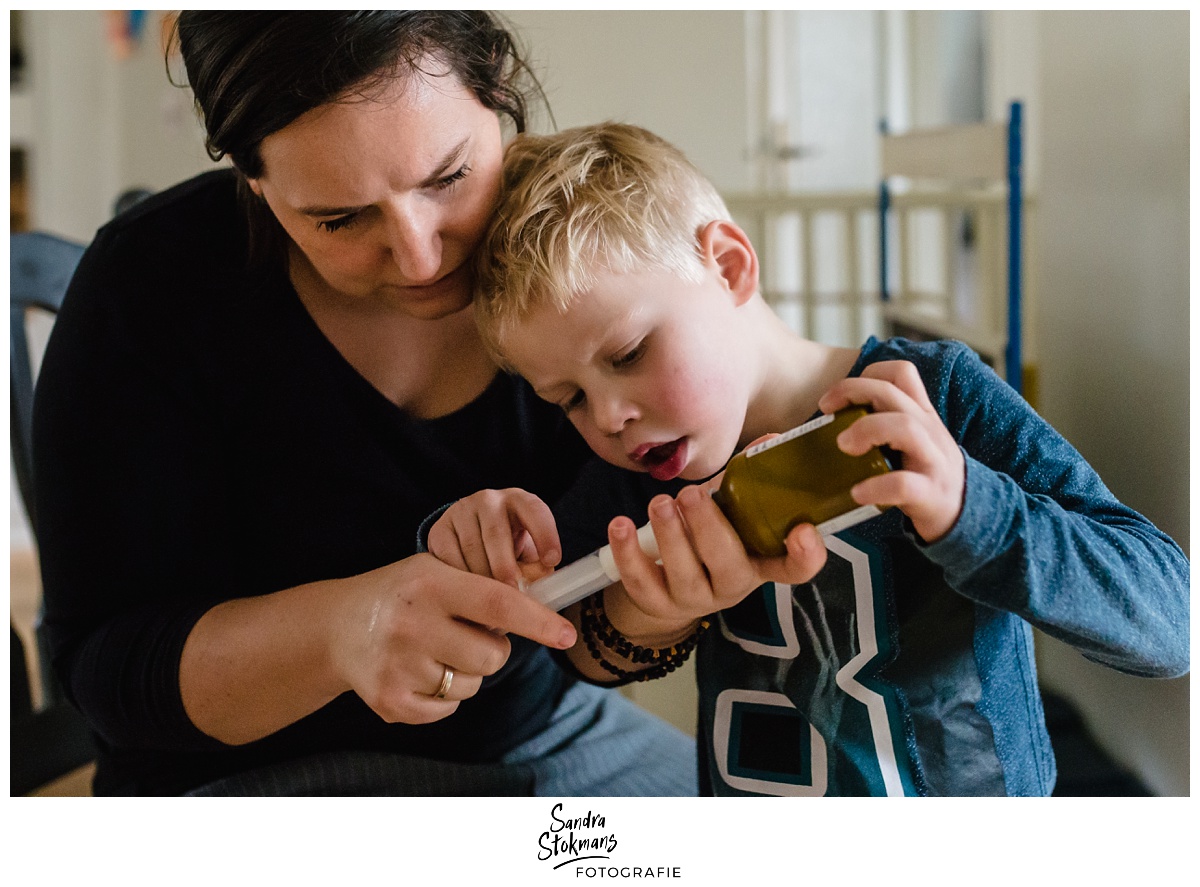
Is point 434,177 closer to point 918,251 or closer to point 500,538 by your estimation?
point 500,538

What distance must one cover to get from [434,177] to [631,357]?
159 millimetres

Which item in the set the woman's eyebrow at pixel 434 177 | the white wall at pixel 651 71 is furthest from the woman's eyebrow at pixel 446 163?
the white wall at pixel 651 71

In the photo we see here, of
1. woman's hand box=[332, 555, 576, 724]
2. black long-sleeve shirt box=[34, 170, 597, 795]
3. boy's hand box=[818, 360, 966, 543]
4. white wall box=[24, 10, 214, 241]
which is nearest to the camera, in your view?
boy's hand box=[818, 360, 966, 543]

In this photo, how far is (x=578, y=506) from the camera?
2.18ft

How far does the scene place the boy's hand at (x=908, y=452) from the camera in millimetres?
478

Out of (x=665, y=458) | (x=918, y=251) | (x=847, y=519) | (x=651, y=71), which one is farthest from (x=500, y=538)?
(x=918, y=251)

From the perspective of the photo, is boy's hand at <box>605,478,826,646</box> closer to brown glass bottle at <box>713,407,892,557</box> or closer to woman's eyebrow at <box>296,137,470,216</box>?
brown glass bottle at <box>713,407,892,557</box>

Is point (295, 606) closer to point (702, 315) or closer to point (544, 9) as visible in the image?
point (702, 315)

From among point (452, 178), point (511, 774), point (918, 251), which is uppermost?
point (452, 178)

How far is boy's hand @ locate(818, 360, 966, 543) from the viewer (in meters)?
0.48

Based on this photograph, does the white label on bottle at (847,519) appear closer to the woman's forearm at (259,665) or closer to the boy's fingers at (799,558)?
the boy's fingers at (799,558)

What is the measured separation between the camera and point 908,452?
1.59 feet

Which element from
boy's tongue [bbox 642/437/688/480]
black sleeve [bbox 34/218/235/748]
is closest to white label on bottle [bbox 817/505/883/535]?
boy's tongue [bbox 642/437/688/480]

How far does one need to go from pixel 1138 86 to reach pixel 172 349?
0.68 m
